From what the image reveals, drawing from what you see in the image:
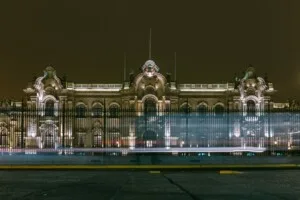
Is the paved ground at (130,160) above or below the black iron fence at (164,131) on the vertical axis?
below

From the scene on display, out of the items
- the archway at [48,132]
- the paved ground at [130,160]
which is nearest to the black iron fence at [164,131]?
the archway at [48,132]

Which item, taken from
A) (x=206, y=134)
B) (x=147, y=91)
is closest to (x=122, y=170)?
(x=206, y=134)

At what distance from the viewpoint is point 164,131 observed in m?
59.8

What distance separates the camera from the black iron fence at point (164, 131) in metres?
45.2

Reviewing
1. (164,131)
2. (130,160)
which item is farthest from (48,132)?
(130,160)

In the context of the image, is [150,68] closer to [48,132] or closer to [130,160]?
[48,132]

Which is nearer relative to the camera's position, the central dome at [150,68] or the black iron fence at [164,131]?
the black iron fence at [164,131]

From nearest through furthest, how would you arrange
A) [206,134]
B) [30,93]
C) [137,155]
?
[137,155] < [206,134] < [30,93]

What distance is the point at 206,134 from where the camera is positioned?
5544 centimetres

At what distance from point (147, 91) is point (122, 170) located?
60.3 metres

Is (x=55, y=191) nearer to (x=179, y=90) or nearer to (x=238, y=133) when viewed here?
(x=238, y=133)

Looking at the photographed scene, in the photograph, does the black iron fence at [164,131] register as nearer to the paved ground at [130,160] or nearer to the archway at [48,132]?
the archway at [48,132]

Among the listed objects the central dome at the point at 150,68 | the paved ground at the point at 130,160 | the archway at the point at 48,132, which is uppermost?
the central dome at the point at 150,68

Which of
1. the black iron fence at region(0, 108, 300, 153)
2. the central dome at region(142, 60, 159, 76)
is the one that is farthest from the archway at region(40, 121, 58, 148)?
the central dome at region(142, 60, 159, 76)
